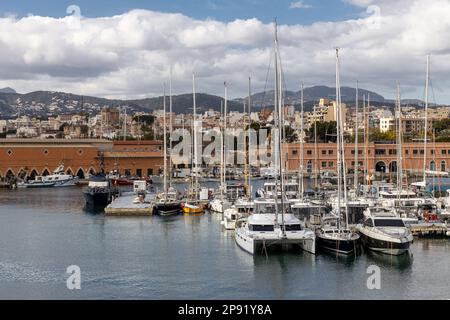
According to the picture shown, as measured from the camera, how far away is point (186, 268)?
17234mm

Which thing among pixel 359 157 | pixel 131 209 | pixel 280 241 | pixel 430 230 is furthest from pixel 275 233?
pixel 359 157

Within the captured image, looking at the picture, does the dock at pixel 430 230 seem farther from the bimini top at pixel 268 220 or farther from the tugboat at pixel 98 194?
the tugboat at pixel 98 194

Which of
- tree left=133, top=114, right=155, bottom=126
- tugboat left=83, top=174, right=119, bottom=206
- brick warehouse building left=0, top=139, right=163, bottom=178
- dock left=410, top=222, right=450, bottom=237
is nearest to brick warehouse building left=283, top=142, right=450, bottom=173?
A: brick warehouse building left=0, top=139, right=163, bottom=178

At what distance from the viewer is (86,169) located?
55188mm

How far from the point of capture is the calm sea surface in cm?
1474

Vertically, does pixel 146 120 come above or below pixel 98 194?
above

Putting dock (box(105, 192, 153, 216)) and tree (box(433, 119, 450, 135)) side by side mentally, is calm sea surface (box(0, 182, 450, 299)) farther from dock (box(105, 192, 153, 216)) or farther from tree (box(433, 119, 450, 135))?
tree (box(433, 119, 450, 135))

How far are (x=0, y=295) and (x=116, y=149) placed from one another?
44708 mm

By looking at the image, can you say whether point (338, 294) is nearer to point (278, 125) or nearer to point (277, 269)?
point (277, 269)

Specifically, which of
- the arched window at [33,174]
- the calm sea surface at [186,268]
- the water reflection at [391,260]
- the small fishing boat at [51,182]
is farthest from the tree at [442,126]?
the water reflection at [391,260]

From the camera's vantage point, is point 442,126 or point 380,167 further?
point 442,126

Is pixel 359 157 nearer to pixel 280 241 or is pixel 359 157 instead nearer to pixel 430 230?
pixel 430 230

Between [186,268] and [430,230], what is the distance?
9.09m

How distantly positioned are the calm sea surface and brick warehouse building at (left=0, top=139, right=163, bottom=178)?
30127 mm
